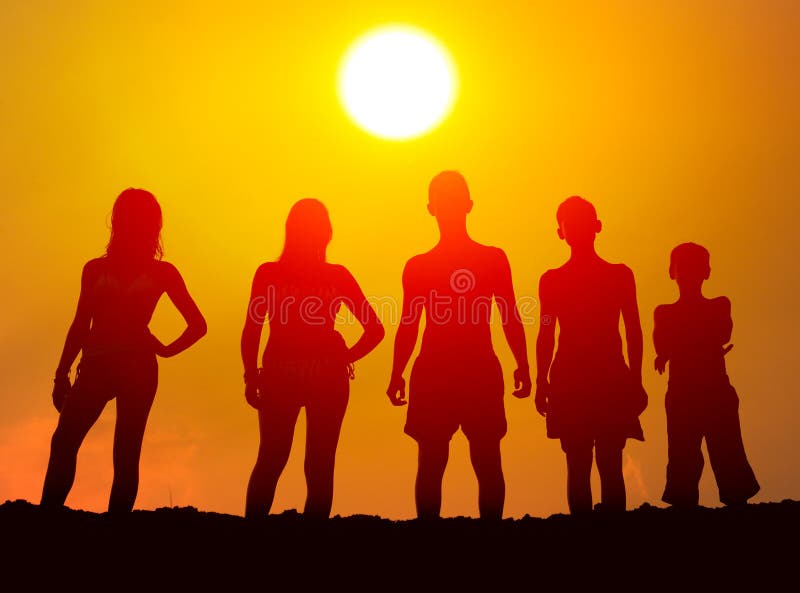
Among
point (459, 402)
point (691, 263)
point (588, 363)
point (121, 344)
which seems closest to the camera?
point (121, 344)

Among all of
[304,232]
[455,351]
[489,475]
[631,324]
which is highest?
[304,232]

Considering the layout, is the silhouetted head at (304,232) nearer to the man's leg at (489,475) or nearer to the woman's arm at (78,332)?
the woman's arm at (78,332)

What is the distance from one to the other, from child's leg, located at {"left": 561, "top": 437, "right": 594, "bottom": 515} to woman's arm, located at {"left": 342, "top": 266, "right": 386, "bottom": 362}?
6.65ft

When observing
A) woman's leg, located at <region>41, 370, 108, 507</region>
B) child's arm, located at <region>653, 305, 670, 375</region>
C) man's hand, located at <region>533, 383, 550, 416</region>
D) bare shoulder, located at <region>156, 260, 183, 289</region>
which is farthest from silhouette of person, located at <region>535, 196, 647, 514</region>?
woman's leg, located at <region>41, 370, 108, 507</region>

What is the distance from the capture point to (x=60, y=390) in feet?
25.8

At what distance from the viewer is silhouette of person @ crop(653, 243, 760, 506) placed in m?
9.82

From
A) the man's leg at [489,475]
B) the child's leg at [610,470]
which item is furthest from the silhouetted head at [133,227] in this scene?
the child's leg at [610,470]

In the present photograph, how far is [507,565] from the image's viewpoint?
6.11m

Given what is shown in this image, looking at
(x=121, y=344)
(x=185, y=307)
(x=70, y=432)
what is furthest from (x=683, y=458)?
(x=70, y=432)

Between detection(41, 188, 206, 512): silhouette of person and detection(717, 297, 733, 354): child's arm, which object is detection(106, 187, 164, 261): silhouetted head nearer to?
detection(41, 188, 206, 512): silhouette of person

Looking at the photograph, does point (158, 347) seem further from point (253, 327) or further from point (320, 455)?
point (320, 455)

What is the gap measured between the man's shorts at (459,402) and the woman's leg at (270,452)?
111cm

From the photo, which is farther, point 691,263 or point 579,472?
point 691,263

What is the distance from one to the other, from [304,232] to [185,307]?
4.24 ft
